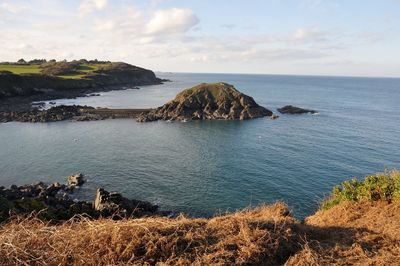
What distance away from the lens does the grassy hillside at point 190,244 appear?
946 centimetres

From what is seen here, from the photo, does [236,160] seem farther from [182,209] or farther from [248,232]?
[248,232]

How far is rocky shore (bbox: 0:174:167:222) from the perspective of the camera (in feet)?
95.9

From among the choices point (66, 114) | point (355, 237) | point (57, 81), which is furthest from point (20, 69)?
point (355, 237)

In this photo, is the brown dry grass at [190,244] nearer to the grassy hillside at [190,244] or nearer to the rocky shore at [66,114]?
the grassy hillside at [190,244]

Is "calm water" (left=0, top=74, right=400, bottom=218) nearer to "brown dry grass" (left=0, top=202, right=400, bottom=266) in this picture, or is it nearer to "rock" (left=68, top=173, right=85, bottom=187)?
"rock" (left=68, top=173, right=85, bottom=187)

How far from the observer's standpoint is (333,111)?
366ft

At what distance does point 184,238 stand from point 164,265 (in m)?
1.39

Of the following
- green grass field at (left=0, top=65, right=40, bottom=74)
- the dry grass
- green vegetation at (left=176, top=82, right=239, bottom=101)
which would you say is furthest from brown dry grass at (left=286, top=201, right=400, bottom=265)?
green grass field at (left=0, top=65, right=40, bottom=74)

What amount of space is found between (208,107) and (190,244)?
87.3 meters

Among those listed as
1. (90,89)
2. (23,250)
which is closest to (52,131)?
(23,250)

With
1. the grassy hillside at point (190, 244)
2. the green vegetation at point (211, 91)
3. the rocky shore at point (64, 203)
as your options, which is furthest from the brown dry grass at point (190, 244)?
the green vegetation at point (211, 91)

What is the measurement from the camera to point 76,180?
44.0 metres

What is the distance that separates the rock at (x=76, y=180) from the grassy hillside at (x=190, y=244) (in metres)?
33.9

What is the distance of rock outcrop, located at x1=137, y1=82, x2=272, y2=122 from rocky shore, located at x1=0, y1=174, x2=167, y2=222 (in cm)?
5015
